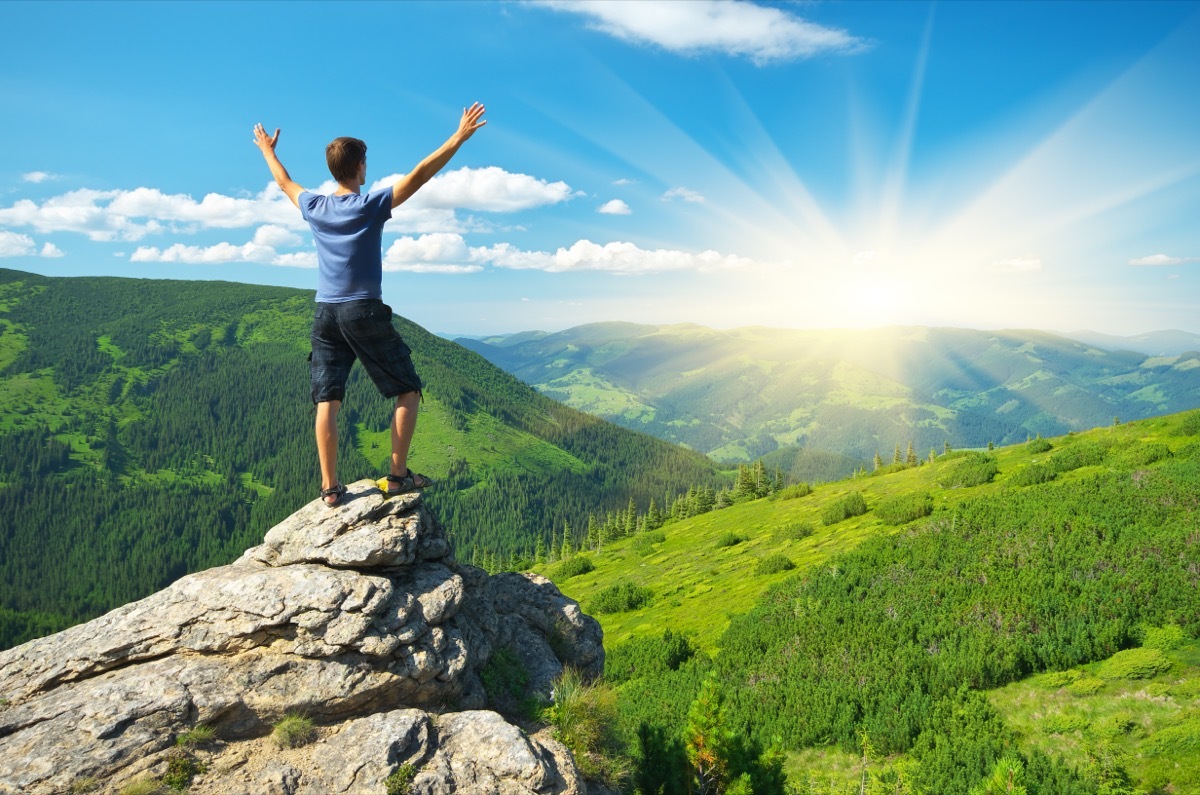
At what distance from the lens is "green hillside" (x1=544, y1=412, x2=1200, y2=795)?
2245 cm

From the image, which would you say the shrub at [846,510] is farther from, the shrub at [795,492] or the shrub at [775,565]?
the shrub at [795,492]

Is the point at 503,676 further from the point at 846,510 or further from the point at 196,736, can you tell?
the point at 846,510

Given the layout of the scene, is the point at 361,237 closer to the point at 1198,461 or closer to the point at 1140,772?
the point at 1140,772

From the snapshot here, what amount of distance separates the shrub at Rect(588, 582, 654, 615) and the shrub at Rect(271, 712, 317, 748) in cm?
5717

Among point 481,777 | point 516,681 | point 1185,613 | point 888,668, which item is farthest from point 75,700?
point 1185,613

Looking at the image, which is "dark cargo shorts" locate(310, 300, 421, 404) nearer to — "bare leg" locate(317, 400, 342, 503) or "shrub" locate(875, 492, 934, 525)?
"bare leg" locate(317, 400, 342, 503)

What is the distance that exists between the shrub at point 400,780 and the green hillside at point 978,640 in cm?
737

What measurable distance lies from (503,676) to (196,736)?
5685 mm

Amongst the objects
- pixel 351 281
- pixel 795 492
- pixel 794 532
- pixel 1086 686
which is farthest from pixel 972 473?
pixel 351 281

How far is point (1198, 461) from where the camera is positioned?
3778 cm

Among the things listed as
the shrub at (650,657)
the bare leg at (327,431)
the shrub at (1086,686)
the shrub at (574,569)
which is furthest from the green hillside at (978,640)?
the shrub at (574,569)

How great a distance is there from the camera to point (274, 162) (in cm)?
1127

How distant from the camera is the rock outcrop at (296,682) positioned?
901 centimetres

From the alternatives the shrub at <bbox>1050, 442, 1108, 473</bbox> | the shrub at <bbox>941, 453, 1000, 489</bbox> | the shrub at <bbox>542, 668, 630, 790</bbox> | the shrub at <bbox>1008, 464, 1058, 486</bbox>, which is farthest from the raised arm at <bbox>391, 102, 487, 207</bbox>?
the shrub at <bbox>941, 453, 1000, 489</bbox>
